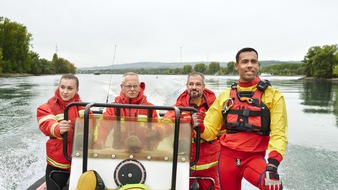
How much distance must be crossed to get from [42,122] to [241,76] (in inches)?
71.9

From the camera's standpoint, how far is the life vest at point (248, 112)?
8.38 feet

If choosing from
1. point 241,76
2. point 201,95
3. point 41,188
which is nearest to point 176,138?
point 241,76

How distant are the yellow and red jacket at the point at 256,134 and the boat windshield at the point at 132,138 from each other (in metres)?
0.59

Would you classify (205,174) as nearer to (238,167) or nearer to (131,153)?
(238,167)

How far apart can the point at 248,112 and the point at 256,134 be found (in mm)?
205

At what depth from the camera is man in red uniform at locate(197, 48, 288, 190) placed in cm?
250

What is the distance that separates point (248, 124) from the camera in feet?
8.43

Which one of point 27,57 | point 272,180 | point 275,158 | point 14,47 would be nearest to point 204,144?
point 275,158

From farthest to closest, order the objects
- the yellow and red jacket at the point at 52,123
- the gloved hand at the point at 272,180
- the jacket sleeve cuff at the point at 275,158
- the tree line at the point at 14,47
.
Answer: the tree line at the point at 14,47
the yellow and red jacket at the point at 52,123
the jacket sleeve cuff at the point at 275,158
the gloved hand at the point at 272,180

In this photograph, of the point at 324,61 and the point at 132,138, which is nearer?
the point at 132,138

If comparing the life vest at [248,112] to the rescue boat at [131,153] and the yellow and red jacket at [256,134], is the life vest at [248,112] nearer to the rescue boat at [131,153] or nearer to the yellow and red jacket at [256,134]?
the yellow and red jacket at [256,134]

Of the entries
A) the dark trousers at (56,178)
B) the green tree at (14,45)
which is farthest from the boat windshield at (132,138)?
the green tree at (14,45)

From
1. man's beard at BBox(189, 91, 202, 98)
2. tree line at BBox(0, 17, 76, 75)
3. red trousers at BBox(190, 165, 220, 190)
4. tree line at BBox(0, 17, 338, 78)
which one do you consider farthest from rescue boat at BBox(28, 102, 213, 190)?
tree line at BBox(0, 17, 76, 75)

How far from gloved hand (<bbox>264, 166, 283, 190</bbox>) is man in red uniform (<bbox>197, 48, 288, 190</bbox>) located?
0.15 meters
